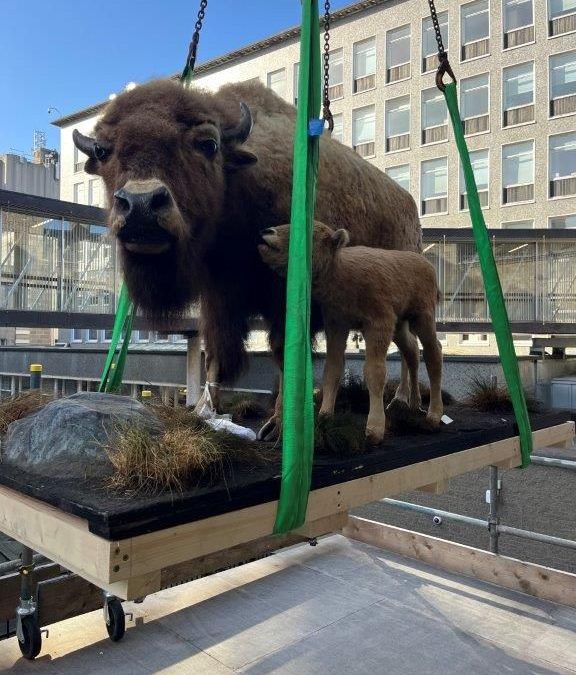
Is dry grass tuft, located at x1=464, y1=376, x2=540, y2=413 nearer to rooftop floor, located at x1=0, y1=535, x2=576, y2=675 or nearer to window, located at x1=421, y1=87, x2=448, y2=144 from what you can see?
rooftop floor, located at x1=0, y1=535, x2=576, y2=675

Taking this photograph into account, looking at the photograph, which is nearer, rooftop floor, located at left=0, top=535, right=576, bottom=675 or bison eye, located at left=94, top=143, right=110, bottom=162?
bison eye, located at left=94, top=143, right=110, bottom=162

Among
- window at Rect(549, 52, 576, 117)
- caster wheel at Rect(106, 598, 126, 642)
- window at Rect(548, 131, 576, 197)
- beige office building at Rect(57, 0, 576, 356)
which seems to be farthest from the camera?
beige office building at Rect(57, 0, 576, 356)

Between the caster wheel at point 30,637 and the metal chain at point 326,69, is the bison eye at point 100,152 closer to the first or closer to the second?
the metal chain at point 326,69

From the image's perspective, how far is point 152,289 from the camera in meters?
2.07

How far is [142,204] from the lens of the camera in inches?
68.1

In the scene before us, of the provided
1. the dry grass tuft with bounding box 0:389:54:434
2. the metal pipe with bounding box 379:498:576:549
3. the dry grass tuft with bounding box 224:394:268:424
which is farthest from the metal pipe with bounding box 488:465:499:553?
the dry grass tuft with bounding box 0:389:54:434

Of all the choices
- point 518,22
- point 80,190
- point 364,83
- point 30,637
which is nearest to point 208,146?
point 30,637

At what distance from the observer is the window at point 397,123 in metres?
18.7

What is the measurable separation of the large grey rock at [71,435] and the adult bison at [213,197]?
0.42m

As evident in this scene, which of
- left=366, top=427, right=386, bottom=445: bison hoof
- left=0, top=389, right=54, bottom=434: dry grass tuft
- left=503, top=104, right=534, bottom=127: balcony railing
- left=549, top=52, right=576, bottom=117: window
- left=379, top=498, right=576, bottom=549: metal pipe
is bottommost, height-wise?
left=379, top=498, right=576, bottom=549: metal pipe

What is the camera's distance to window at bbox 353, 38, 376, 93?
1888cm

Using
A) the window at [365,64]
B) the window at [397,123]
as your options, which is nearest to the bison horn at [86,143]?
the window at [397,123]

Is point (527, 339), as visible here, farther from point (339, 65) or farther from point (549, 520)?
point (339, 65)

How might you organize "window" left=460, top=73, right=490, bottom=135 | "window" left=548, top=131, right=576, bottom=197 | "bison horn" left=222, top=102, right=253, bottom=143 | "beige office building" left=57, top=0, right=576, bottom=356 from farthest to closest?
"window" left=460, top=73, right=490, bottom=135 → "beige office building" left=57, top=0, right=576, bottom=356 → "window" left=548, top=131, right=576, bottom=197 → "bison horn" left=222, top=102, right=253, bottom=143
